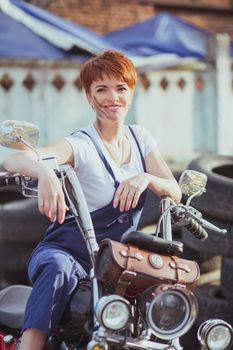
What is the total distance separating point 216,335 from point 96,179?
746 millimetres

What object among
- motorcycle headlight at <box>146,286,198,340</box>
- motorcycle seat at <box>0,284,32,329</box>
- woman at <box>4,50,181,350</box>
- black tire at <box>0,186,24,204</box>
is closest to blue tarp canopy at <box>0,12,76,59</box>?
black tire at <box>0,186,24,204</box>

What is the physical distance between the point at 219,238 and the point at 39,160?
2.54 meters

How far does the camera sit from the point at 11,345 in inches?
113

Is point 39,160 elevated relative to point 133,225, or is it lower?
elevated

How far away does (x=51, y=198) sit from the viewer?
2402 mm

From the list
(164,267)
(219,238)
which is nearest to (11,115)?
(219,238)

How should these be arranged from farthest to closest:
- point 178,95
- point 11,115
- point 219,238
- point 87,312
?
point 178,95, point 11,115, point 219,238, point 87,312

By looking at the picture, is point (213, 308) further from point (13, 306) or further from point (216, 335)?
point (216, 335)

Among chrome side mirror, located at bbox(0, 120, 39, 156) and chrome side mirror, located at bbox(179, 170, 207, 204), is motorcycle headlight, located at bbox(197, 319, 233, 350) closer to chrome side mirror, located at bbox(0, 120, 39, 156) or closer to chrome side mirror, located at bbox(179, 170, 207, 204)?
chrome side mirror, located at bbox(179, 170, 207, 204)

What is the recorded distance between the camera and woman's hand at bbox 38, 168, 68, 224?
2400mm

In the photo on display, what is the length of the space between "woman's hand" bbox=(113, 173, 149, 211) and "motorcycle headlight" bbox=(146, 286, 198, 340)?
39cm

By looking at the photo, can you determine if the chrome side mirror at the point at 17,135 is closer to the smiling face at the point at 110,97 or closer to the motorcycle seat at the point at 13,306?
the smiling face at the point at 110,97

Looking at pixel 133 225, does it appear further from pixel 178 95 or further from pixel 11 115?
pixel 178 95

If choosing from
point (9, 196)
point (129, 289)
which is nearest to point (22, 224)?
point (9, 196)
